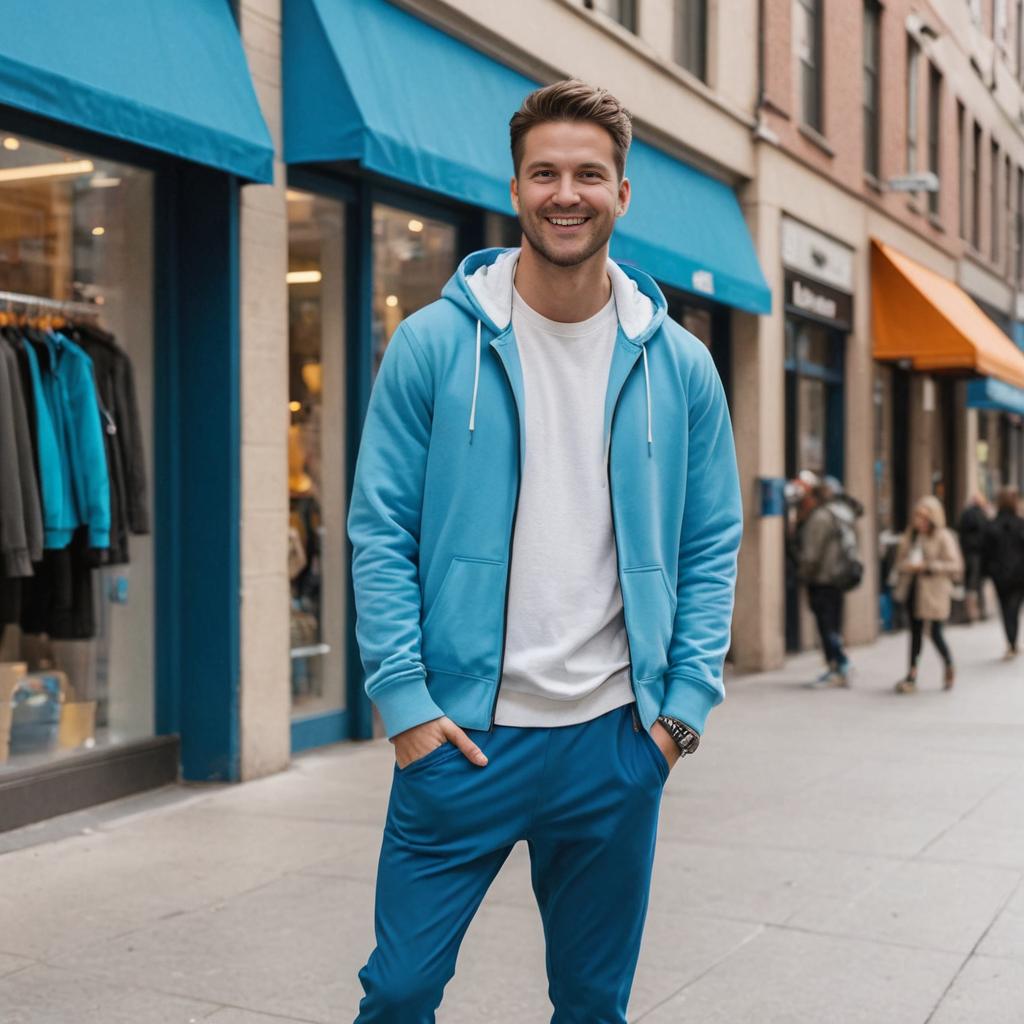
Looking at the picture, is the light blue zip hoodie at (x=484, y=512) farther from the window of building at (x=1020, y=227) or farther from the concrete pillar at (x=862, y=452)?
the window of building at (x=1020, y=227)

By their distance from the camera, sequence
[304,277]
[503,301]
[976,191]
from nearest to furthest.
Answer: [503,301] < [304,277] < [976,191]

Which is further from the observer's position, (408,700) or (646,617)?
(646,617)

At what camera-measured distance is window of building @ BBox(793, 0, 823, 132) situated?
16406 millimetres

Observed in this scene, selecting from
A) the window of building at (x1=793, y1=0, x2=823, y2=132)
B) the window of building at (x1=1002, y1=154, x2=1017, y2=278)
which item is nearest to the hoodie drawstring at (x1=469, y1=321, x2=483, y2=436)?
the window of building at (x1=793, y1=0, x2=823, y2=132)

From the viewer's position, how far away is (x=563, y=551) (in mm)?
2852

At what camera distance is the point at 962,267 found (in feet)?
77.1

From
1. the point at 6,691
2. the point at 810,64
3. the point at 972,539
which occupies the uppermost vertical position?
the point at 810,64

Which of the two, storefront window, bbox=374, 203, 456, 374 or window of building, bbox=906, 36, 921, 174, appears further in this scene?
window of building, bbox=906, 36, 921, 174

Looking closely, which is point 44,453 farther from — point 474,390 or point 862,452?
point 862,452

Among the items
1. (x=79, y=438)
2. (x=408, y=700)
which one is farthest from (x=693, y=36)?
(x=408, y=700)

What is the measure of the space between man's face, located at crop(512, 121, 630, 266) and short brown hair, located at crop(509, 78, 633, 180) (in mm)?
15

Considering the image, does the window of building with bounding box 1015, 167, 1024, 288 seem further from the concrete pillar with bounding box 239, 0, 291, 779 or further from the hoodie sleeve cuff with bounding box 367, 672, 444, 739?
the hoodie sleeve cuff with bounding box 367, 672, 444, 739

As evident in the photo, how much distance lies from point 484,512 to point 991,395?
66.8 feet

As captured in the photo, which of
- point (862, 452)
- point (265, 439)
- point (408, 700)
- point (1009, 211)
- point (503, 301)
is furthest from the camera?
point (1009, 211)
